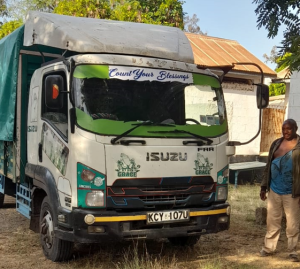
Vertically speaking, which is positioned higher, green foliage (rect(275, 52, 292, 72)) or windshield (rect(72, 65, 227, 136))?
green foliage (rect(275, 52, 292, 72))

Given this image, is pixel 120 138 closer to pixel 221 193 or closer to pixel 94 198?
pixel 94 198

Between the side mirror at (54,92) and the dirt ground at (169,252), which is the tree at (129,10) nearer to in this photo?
the dirt ground at (169,252)

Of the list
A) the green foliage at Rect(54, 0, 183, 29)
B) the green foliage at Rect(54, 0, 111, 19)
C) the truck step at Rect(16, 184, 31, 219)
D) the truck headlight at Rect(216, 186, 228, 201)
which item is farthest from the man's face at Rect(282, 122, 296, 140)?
the green foliage at Rect(54, 0, 111, 19)

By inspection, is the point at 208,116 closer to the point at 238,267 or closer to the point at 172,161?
the point at 172,161

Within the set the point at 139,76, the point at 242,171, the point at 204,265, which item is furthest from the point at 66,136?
the point at 242,171

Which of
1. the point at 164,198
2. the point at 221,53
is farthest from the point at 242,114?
the point at 164,198

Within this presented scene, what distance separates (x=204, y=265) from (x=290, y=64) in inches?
104

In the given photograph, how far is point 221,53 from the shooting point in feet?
51.2

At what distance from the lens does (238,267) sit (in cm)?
550

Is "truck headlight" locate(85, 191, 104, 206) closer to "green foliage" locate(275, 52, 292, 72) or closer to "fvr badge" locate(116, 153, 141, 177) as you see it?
"fvr badge" locate(116, 153, 141, 177)

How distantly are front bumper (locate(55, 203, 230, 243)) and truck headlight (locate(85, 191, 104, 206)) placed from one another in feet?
0.28

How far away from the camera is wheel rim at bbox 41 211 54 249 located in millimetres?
5566

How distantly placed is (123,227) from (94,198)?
44 cm

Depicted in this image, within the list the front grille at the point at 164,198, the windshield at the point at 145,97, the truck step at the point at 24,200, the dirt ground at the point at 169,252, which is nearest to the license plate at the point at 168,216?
the front grille at the point at 164,198
